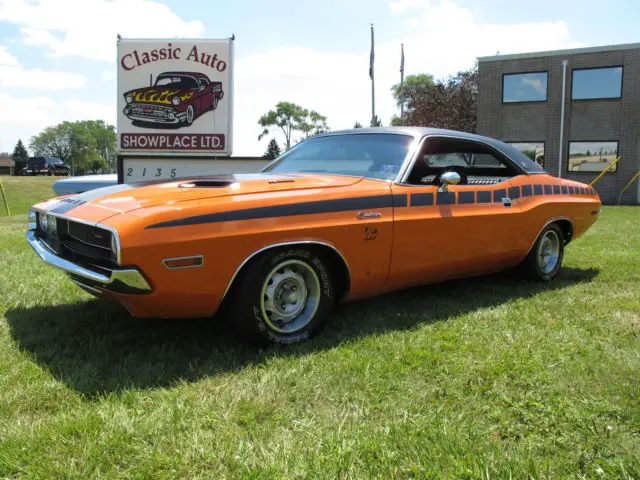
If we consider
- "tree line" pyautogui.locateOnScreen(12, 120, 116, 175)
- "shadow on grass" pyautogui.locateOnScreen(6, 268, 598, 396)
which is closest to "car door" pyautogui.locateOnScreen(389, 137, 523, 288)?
"shadow on grass" pyautogui.locateOnScreen(6, 268, 598, 396)

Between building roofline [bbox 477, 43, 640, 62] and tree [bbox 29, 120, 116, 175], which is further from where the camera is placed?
tree [bbox 29, 120, 116, 175]

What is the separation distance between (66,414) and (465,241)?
2951 millimetres

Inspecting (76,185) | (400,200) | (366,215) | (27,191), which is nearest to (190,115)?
(76,185)

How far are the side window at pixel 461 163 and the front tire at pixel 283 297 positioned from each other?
105 cm

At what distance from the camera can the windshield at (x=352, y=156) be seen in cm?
396

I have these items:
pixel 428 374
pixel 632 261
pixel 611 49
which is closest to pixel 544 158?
pixel 611 49

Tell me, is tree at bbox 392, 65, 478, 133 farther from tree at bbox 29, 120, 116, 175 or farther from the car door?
tree at bbox 29, 120, 116, 175

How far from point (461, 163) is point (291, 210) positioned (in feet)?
6.95

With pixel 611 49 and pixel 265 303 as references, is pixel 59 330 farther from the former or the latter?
pixel 611 49

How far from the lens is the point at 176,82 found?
33.5ft

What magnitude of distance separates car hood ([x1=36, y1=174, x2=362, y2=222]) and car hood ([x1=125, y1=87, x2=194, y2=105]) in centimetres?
686

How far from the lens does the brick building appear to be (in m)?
20.0

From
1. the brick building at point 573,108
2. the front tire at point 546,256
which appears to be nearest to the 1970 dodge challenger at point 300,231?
the front tire at point 546,256

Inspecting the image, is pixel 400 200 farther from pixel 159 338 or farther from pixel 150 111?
pixel 150 111
